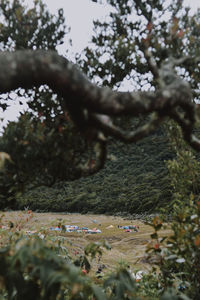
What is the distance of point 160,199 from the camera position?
14.2 meters

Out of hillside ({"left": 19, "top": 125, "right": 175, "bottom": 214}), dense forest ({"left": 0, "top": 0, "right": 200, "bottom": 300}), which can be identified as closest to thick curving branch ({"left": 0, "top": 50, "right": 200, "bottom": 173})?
dense forest ({"left": 0, "top": 0, "right": 200, "bottom": 300})

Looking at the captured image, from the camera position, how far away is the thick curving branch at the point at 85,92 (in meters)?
2.33

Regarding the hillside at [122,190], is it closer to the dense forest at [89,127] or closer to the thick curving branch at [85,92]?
the dense forest at [89,127]

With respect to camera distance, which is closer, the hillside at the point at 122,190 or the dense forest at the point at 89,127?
the dense forest at the point at 89,127

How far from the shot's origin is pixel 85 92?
92.2 inches

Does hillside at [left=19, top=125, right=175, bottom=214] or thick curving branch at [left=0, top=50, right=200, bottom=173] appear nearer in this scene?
thick curving branch at [left=0, top=50, right=200, bottom=173]

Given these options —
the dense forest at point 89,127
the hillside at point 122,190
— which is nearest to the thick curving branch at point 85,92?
the dense forest at point 89,127

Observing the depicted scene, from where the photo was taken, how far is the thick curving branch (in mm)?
2326

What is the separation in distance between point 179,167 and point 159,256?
170cm

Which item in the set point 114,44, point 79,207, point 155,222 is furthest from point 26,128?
point 79,207

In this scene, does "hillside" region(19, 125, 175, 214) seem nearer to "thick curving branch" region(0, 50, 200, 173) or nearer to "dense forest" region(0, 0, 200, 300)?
"dense forest" region(0, 0, 200, 300)

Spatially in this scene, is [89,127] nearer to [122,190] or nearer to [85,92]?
[85,92]

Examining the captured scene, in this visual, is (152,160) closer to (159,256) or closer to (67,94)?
(159,256)

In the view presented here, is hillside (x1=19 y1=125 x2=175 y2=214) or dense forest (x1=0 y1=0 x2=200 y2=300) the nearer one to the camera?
dense forest (x1=0 y1=0 x2=200 y2=300)
